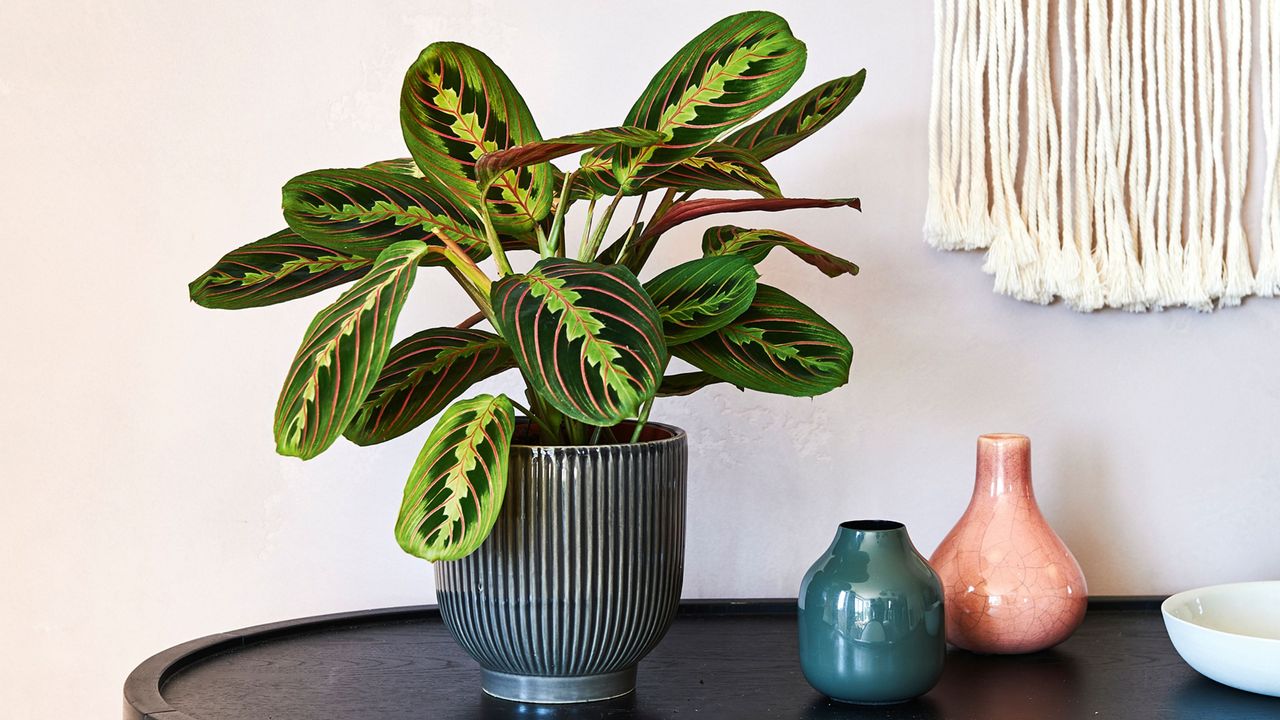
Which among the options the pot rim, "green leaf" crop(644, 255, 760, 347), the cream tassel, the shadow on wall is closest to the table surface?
the shadow on wall

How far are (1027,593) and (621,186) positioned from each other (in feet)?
1.80

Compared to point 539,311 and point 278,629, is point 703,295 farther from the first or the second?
point 278,629

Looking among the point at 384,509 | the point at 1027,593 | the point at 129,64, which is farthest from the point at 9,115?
the point at 1027,593

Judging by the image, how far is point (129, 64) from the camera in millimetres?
1196

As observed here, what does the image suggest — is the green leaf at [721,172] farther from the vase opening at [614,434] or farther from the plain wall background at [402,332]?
the plain wall background at [402,332]

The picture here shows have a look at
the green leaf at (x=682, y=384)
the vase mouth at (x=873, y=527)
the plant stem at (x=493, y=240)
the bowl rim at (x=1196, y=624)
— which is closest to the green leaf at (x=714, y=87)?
the plant stem at (x=493, y=240)

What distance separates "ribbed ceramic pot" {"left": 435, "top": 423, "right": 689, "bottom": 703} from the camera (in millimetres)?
851

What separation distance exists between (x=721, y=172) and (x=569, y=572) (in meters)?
A: 0.35

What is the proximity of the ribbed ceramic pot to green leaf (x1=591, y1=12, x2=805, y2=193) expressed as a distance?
9.4 inches

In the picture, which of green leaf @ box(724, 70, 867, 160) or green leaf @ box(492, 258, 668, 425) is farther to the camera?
green leaf @ box(724, 70, 867, 160)

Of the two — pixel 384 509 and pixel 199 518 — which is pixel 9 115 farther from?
pixel 384 509

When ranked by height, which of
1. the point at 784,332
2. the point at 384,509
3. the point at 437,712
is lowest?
the point at 437,712

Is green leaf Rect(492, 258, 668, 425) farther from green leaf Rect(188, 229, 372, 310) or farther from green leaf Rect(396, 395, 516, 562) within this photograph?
green leaf Rect(188, 229, 372, 310)

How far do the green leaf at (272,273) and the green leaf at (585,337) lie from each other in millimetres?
199
